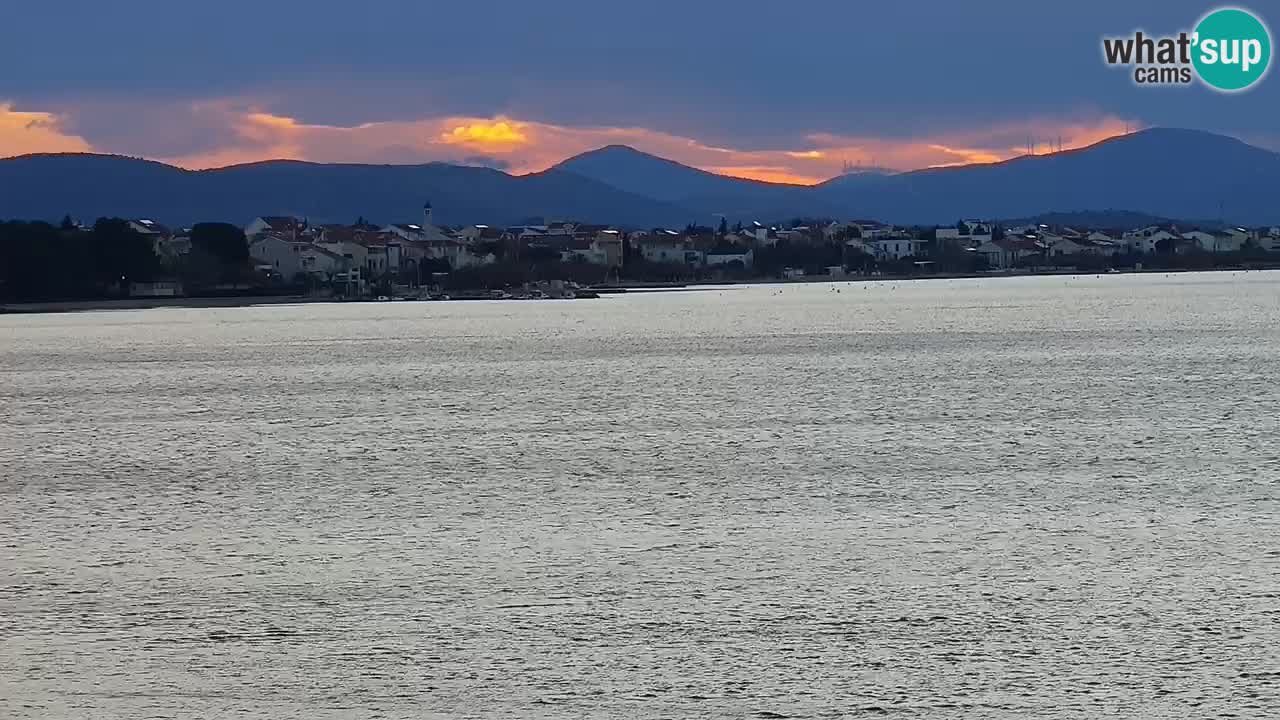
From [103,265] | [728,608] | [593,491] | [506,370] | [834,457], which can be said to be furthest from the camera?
[103,265]

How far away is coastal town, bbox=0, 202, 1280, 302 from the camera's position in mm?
97062

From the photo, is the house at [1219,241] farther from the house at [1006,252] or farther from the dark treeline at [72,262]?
the dark treeline at [72,262]

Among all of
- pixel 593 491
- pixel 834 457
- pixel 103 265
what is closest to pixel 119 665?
pixel 593 491

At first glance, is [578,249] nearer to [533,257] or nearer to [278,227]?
[533,257]

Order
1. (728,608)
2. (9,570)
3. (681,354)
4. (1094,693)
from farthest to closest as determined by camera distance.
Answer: (681,354)
(9,570)
(728,608)
(1094,693)

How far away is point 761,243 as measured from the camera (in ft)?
561

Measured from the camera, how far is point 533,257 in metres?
142

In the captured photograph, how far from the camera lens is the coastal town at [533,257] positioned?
9706cm

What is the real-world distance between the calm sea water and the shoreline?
190 ft

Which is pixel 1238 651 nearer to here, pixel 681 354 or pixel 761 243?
pixel 681 354

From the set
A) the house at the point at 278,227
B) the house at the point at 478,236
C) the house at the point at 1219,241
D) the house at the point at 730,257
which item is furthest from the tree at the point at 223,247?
the house at the point at 1219,241

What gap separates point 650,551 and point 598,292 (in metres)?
122

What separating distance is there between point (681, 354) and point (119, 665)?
37.1m

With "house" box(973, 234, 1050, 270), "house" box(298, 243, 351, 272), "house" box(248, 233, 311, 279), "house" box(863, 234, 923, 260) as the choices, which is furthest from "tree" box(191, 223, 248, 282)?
"house" box(973, 234, 1050, 270)
